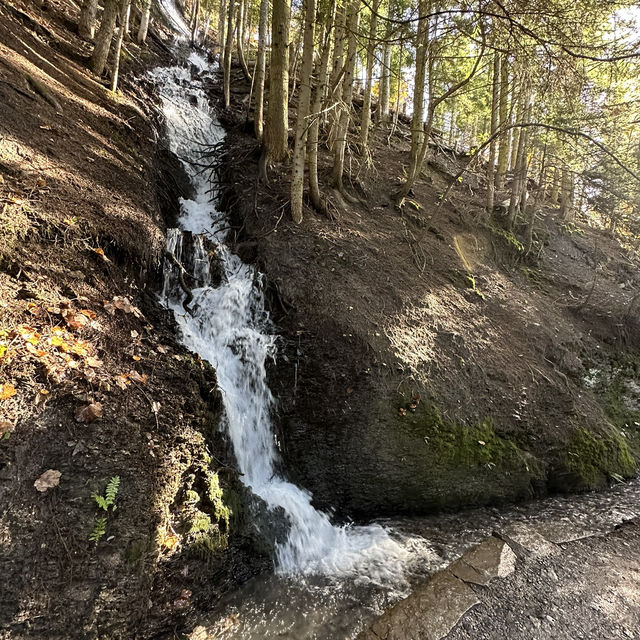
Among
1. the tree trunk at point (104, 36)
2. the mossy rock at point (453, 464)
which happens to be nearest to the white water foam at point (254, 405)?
the mossy rock at point (453, 464)

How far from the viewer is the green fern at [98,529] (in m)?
2.97

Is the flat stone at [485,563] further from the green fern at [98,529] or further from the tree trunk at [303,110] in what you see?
the tree trunk at [303,110]

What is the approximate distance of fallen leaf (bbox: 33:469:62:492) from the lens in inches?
112

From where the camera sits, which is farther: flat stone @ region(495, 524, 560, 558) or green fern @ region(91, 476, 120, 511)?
flat stone @ region(495, 524, 560, 558)

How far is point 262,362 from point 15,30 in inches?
335

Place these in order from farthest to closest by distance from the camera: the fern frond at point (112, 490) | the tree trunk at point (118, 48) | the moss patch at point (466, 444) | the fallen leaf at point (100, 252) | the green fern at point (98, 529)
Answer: the tree trunk at point (118, 48) < the moss patch at point (466, 444) < the fallen leaf at point (100, 252) < the fern frond at point (112, 490) < the green fern at point (98, 529)

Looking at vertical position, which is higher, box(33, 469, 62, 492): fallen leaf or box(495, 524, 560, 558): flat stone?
box(33, 469, 62, 492): fallen leaf

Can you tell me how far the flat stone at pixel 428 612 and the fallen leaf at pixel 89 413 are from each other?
3.12m

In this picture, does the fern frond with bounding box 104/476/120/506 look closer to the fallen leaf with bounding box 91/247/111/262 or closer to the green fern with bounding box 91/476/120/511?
the green fern with bounding box 91/476/120/511

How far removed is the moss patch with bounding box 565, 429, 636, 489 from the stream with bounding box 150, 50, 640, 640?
0.22m

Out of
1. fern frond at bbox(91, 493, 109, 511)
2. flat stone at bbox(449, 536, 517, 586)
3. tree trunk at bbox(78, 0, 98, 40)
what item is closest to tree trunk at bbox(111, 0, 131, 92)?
tree trunk at bbox(78, 0, 98, 40)

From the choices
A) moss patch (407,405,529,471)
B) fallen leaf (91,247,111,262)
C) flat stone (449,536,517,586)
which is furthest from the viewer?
moss patch (407,405,529,471)

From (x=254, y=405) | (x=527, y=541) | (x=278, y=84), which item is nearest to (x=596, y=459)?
(x=527, y=541)

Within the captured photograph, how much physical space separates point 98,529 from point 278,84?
803 cm
